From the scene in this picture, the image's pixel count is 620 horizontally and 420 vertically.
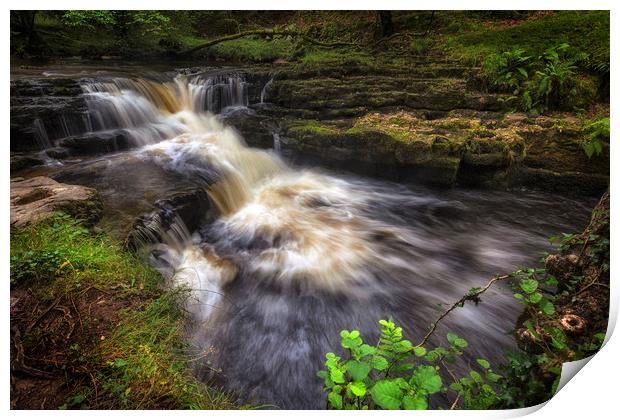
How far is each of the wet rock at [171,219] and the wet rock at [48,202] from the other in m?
0.37

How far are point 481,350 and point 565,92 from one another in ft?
10.5

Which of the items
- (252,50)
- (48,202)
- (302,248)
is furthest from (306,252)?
(252,50)

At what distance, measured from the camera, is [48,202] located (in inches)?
106

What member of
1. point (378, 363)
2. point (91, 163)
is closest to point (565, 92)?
point (378, 363)

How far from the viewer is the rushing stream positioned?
8.12 feet

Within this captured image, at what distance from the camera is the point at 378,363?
5.11ft

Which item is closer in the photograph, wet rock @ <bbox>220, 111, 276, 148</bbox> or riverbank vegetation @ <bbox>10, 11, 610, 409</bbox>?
riverbank vegetation @ <bbox>10, 11, 610, 409</bbox>

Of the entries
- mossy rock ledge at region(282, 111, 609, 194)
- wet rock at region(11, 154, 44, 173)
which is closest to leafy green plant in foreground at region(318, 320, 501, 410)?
mossy rock ledge at region(282, 111, 609, 194)

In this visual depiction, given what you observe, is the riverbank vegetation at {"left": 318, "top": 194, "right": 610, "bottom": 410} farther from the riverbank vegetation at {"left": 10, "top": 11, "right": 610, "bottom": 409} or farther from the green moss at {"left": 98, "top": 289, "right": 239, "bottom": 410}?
the green moss at {"left": 98, "top": 289, "right": 239, "bottom": 410}

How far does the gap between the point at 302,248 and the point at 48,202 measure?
7.26 ft

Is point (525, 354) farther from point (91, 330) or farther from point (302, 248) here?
point (91, 330)

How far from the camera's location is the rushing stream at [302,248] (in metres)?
2.47

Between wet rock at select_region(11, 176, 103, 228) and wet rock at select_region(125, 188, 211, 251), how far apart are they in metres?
0.37

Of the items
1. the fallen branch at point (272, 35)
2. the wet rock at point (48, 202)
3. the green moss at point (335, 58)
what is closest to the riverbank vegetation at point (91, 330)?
the wet rock at point (48, 202)
